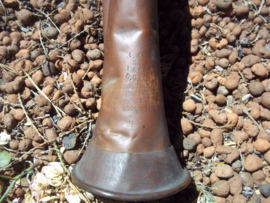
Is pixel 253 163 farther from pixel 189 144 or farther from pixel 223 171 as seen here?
pixel 189 144

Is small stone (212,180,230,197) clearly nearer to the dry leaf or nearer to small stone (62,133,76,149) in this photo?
small stone (62,133,76,149)

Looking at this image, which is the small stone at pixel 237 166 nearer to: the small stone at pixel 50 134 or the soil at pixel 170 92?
the soil at pixel 170 92

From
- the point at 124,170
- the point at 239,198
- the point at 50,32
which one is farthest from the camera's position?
the point at 50,32

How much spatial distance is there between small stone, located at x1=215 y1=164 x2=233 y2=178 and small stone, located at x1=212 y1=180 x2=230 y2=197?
0.10 ft

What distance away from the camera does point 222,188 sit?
1.01 m

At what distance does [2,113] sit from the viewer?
107cm

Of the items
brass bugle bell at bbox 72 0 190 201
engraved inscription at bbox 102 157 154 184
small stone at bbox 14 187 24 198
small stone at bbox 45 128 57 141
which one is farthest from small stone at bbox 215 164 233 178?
small stone at bbox 14 187 24 198

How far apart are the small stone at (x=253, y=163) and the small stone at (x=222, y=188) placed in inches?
4.8

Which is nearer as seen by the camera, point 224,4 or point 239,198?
point 239,198

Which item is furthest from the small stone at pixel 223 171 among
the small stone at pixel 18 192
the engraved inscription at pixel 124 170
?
the small stone at pixel 18 192

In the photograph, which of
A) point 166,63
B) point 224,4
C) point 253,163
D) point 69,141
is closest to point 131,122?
point 69,141

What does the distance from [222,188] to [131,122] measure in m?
0.55

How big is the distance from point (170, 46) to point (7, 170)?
970 millimetres

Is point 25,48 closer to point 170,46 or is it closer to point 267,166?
point 170,46
